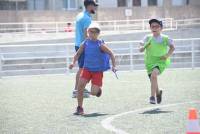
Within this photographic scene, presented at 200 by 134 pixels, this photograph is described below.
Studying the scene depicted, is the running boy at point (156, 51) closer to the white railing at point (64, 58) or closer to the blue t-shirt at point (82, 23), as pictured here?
the blue t-shirt at point (82, 23)

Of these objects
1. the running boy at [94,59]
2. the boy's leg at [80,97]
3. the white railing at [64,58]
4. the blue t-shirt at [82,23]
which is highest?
the blue t-shirt at [82,23]

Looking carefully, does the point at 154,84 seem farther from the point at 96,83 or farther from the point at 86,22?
the point at 86,22

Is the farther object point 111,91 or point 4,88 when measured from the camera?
point 4,88

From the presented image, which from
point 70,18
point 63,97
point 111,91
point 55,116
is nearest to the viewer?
point 55,116

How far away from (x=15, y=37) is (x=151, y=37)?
102 feet

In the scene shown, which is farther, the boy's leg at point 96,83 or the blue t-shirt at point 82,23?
the blue t-shirt at point 82,23

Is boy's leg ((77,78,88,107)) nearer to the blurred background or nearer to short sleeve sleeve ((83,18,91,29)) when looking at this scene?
short sleeve sleeve ((83,18,91,29))

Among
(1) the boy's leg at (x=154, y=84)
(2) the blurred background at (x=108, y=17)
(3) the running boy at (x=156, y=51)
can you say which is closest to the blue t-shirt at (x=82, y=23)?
(3) the running boy at (x=156, y=51)

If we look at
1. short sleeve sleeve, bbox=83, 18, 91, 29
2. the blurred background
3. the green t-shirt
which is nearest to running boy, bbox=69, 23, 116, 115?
the green t-shirt

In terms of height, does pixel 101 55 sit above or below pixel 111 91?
above

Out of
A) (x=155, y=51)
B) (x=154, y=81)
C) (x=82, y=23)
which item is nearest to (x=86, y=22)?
(x=82, y=23)

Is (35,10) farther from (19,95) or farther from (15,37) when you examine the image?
(19,95)

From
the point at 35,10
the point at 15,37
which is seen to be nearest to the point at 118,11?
the point at 35,10

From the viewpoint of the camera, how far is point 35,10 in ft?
201
